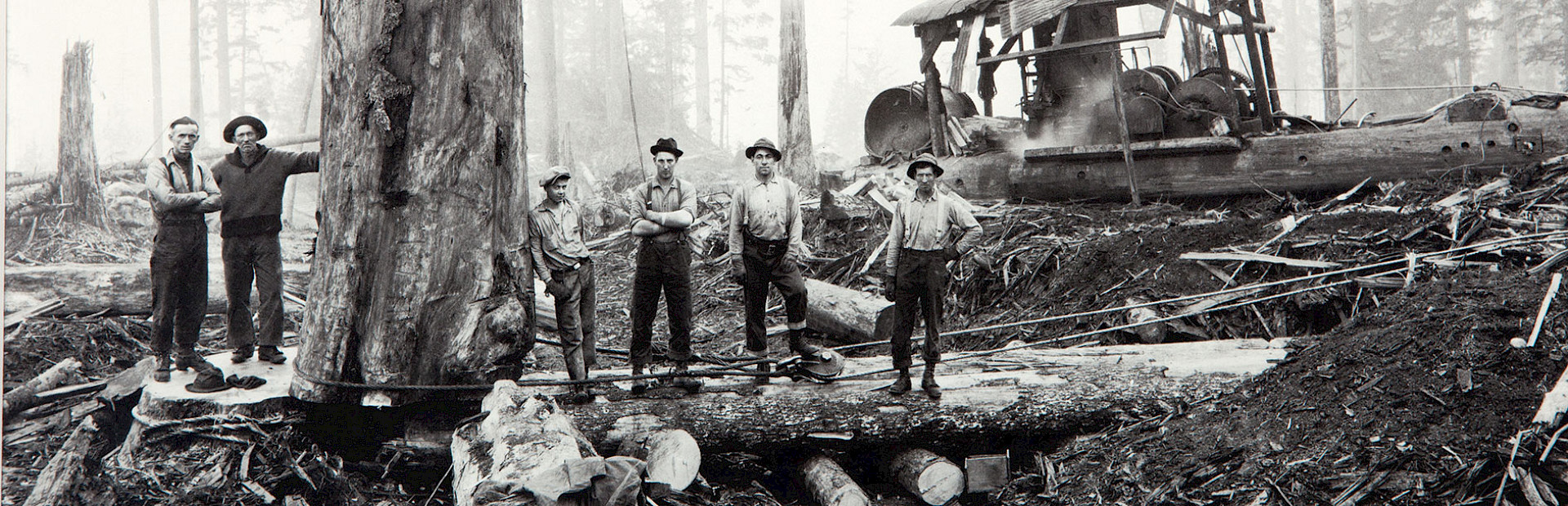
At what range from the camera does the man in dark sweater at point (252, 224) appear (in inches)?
210

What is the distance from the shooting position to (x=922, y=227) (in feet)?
17.1

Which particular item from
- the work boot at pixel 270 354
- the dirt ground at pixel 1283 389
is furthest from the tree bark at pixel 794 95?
the work boot at pixel 270 354

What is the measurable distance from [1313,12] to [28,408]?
48439 mm

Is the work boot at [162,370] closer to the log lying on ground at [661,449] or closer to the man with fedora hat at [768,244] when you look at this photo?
the log lying on ground at [661,449]

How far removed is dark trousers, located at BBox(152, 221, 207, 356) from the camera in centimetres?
521

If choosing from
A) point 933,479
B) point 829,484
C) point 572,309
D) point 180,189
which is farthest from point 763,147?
point 180,189

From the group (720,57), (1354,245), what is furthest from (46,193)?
(720,57)

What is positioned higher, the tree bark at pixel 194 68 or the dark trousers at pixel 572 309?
the tree bark at pixel 194 68

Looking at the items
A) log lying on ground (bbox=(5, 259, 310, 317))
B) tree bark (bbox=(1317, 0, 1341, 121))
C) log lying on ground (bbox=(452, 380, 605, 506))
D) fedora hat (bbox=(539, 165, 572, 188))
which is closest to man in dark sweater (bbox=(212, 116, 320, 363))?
fedora hat (bbox=(539, 165, 572, 188))

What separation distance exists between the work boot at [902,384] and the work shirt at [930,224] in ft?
2.28

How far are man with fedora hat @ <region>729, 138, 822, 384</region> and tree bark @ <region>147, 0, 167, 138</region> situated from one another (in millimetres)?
19830

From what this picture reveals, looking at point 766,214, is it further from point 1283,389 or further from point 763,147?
point 1283,389

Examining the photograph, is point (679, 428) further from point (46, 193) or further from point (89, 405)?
point (46, 193)

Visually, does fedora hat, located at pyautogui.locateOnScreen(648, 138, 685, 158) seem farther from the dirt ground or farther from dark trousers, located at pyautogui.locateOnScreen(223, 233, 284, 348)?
dark trousers, located at pyautogui.locateOnScreen(223, 233, 284, 348)
